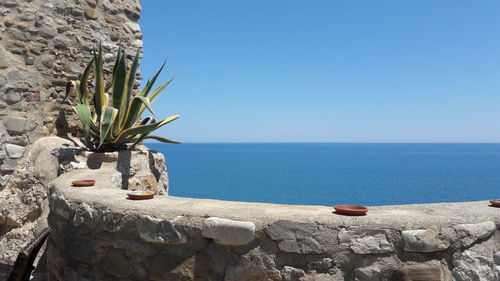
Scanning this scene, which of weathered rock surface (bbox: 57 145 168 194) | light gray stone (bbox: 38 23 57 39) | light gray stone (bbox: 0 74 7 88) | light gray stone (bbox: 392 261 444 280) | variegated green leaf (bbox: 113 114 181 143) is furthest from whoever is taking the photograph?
light gray stone (bbox: 38 23 57 39)

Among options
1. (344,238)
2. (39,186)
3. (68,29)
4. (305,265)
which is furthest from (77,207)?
(68,29)

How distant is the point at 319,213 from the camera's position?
1.83m

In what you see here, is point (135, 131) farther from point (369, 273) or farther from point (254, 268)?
point (369, 273)

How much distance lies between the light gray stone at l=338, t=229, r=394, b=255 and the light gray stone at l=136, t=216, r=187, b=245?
0.76m

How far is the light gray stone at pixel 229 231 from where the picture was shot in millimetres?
1728

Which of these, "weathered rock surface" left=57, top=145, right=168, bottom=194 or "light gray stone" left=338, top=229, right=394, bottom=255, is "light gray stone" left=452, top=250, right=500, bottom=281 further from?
"weathered rock surface" left=57, top=145, right=168, bottom=194

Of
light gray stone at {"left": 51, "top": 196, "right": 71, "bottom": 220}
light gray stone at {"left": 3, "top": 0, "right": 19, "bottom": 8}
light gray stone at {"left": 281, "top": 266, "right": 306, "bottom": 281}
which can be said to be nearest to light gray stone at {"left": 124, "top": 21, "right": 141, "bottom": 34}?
light gray stone at {"left": 3, "top": 0, "right": 19, "bottom": 8}

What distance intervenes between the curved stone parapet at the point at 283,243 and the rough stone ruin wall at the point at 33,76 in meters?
2.12

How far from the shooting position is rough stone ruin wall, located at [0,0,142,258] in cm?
362

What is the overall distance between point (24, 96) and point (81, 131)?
69cm

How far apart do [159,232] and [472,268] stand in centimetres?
146

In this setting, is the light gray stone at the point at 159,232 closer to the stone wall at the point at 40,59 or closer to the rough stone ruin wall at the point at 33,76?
the rough stone ruin wall at the point at 33,76

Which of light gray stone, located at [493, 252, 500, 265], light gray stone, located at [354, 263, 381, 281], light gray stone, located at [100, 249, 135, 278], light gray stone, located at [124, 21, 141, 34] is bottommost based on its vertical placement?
light gray stone, located at [100, 249, 135, 278]

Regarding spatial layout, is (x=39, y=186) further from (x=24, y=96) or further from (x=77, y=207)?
(x=77, y=207)
